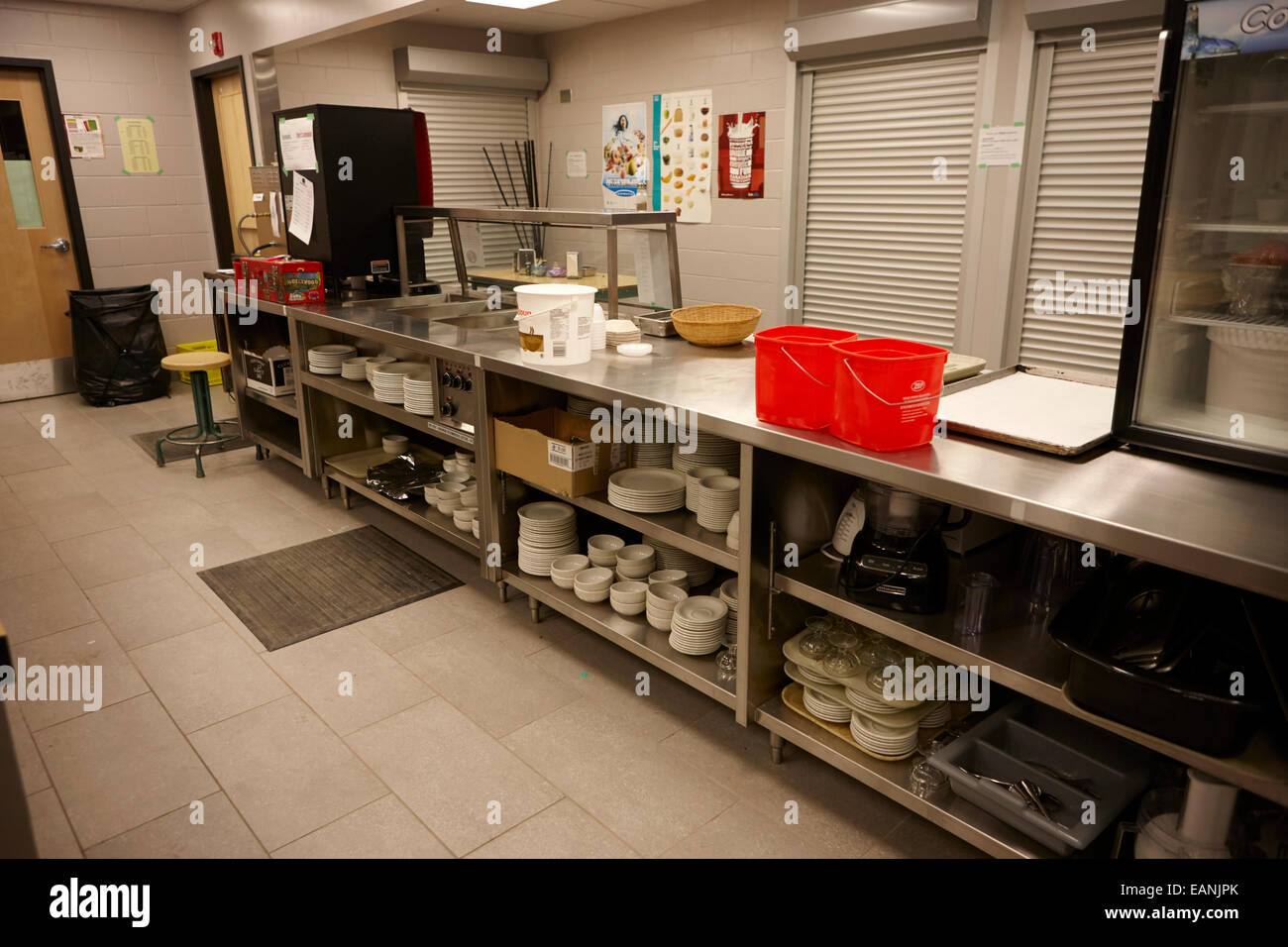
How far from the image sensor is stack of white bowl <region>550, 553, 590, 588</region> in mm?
2924

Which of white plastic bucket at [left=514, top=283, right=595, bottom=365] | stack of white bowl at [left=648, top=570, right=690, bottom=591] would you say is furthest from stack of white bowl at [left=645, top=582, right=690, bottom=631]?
white plastic bucket at [left=514, top=283, right=595, bottom=365]

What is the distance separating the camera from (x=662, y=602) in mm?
2633

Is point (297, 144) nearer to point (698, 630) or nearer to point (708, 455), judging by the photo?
point (708, 455)

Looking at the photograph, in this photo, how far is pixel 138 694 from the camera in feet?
8.85

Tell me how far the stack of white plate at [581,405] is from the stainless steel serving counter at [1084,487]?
0.47 metres

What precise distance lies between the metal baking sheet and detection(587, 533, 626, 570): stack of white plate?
1243 millimetres

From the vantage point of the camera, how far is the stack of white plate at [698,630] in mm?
2488

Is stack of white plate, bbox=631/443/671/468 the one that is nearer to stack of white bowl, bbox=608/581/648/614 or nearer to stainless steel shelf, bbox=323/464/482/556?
stack of white bowl, bbox=608/581/648/614

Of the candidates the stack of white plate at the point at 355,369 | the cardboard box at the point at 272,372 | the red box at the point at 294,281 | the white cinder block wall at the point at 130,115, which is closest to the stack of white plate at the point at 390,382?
the stack of white plate at the point at 355,369

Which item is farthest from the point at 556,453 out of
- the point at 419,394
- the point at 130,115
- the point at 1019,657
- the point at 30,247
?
the point at 130,115

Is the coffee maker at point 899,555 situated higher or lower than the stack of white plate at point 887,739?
higher

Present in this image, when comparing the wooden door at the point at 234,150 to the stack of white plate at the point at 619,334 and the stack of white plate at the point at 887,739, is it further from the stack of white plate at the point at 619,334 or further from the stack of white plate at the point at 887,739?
the stack of white plate at the point at 887,739

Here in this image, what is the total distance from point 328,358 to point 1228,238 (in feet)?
11.6
